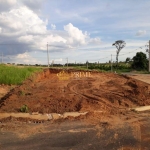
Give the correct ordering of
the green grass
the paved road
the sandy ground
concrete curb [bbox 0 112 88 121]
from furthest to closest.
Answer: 1. the green grass
2. concrete curb [bbox 0 112 88 121]
3. the sandy ground
4. the paved road

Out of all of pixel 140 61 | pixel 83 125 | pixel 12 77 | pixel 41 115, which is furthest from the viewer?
pixel 140 61

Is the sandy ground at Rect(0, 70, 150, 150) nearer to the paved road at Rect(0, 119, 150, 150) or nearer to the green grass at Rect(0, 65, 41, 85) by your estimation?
the paved road at Rect(0, 119, 150, 150)

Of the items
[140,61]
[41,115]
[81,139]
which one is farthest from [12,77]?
[140,61]

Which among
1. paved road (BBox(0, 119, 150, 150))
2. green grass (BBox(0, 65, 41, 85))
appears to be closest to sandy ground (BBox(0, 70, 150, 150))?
paved road (BBox(0, 119, 150, 150))

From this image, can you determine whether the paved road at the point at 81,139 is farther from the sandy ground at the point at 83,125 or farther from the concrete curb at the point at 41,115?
the concrete curb at the point at 41,115

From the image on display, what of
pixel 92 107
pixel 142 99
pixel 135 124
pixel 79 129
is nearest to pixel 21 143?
pixel 79 129

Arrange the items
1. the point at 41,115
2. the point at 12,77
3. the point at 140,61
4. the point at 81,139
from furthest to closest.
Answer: the point at 140,61
the point at 12,77
the point at 41,115
the point at 81,139

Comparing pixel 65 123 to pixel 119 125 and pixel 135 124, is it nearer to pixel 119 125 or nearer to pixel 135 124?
pixel 119 125

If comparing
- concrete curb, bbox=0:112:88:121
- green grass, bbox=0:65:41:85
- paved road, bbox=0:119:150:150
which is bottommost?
paved road, bbox=0:119:150:150

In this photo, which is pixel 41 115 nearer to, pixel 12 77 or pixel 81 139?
pixel 81 139

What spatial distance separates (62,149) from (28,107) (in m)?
3.62

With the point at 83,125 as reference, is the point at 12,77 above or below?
above

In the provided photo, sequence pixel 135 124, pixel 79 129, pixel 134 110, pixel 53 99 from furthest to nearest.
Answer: pixel 53 99
pixel 134 110
pixel 135 124
pixel 79 129

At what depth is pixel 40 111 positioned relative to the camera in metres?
7.65
